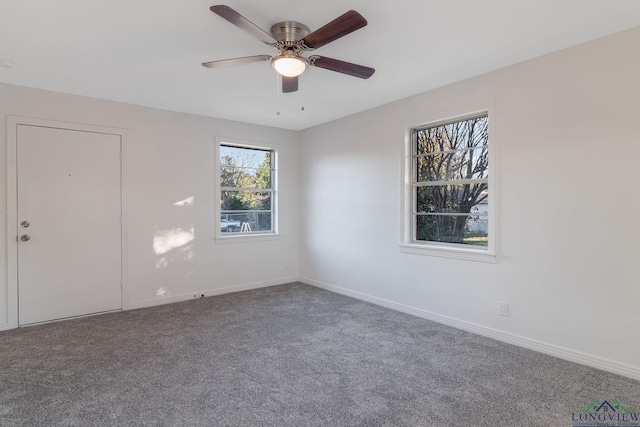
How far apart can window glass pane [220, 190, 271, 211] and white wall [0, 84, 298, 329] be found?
26 centimetres

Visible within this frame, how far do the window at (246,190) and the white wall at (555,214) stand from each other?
2.18 meters

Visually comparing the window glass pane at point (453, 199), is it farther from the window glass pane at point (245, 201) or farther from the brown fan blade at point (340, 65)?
the window glass pane at point (245, 201)

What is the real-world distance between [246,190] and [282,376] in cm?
327

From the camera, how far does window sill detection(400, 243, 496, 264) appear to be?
3.32 meters

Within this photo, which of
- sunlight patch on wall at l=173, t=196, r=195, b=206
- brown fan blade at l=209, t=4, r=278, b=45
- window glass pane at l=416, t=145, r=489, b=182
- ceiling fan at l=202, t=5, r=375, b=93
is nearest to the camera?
brown fan blade at l=209, t=4, r=278, b=45

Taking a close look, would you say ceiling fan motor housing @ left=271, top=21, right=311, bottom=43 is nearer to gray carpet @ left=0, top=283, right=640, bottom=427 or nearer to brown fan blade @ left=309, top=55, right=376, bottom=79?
brown fan blade @ left=309, top=55, right=376, bottom=79

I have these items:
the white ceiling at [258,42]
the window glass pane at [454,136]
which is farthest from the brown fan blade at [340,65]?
the window glass pane at [454,136]

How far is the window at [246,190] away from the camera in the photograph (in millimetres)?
5082

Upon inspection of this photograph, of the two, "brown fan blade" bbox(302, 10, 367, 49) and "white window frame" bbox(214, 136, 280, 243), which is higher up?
"brown fan blade" bbox(302, 10, 367, 49)

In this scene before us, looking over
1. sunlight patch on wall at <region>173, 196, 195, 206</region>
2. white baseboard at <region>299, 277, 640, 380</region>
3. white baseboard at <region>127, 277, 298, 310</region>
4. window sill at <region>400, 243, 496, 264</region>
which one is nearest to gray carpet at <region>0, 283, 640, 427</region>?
white baseboard at <region>299, 277, 640, 380</region>

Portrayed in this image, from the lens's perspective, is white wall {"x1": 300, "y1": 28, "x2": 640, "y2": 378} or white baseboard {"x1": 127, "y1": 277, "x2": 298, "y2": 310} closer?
white wall {"x1": 300, "y1": 28, "x2": 640, "y2": 378}

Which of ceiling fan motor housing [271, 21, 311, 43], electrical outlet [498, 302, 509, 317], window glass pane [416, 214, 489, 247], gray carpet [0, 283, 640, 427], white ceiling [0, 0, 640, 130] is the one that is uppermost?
white ceiling [0, 0, 640, 130]

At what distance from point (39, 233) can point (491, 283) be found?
15.5 ft

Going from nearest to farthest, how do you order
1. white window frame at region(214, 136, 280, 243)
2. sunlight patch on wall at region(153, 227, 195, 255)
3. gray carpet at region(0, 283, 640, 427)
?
gray carpet at region(0, 283, 640, 427) → sunlight patch on wall at region(153, 227, 195, 255) → white window frame at region(214, 136, 280, 243)
